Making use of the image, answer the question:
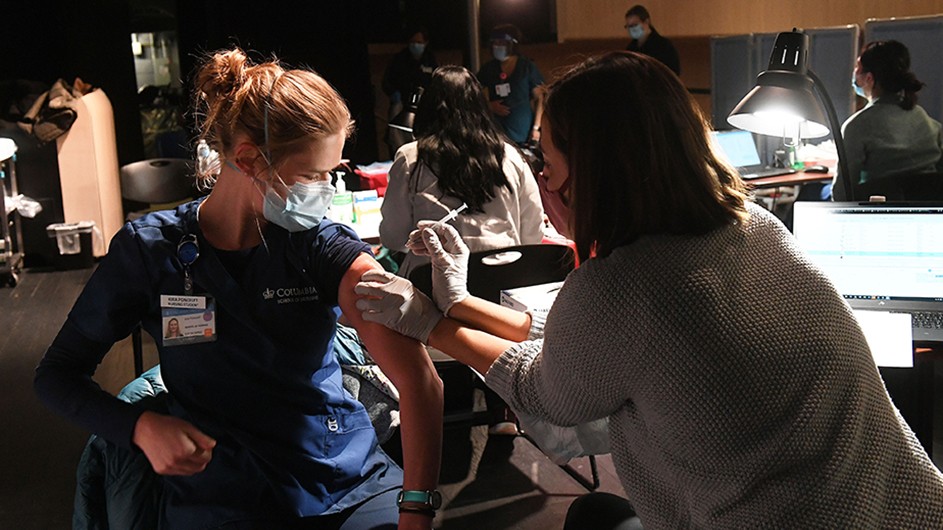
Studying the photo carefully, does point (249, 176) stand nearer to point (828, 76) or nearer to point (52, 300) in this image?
point (52, 300)

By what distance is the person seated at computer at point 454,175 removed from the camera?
320 centimetres

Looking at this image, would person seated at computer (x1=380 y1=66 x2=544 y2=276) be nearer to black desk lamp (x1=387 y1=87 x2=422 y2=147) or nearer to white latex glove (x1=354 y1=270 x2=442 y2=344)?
black desk lamp (x1=387 y1=87 x2=422 y2=147)

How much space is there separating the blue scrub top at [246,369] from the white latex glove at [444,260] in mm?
201

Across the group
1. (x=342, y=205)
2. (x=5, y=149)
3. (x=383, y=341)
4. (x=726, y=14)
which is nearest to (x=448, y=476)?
(x=342, y=205)

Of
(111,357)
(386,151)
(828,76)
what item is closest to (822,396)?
(111,357)

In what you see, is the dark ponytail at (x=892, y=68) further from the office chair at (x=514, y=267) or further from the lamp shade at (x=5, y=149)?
the lamp shade at (x=5, y=149)

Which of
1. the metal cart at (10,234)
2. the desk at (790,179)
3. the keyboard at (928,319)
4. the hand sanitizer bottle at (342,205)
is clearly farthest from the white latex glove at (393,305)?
the metal cart at (10,234)

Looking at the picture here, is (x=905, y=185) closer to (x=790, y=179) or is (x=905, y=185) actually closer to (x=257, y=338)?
(x=790, y=179)

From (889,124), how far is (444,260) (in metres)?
3.85

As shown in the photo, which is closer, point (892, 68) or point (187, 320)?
point (187, 320)

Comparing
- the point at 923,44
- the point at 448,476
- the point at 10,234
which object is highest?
the point at 923,44

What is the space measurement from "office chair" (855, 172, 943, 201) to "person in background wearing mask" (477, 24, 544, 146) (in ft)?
8.62

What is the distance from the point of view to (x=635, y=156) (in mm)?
1183

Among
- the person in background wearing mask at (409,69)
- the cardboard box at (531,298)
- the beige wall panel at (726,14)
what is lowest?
the cardboard box at (531,298)
